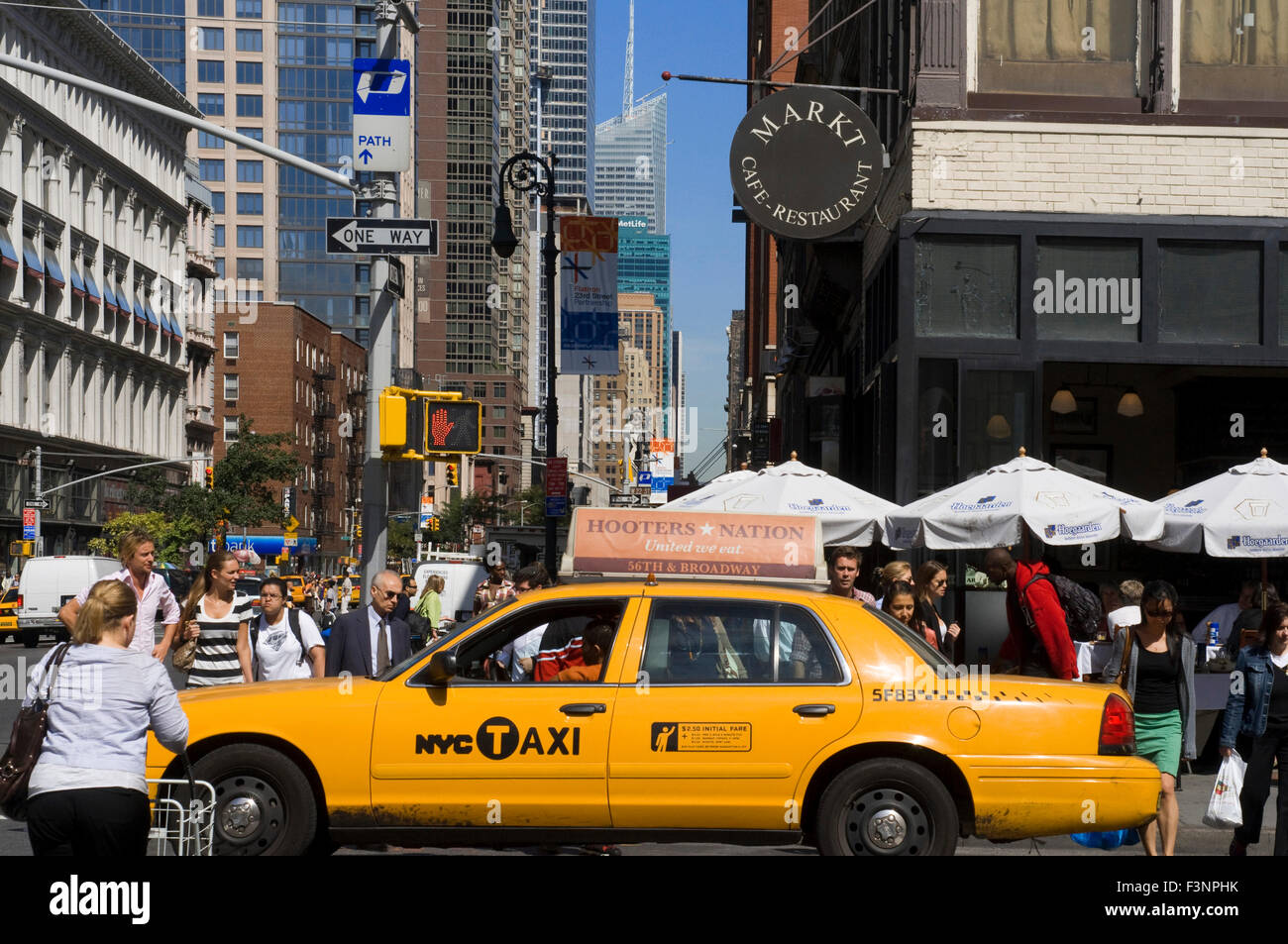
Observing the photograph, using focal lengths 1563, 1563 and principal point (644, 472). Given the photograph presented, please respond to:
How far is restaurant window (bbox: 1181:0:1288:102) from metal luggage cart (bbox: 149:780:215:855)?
1473 cm

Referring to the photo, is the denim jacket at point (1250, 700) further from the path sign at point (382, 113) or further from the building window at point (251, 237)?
the building window at point (251, 237)

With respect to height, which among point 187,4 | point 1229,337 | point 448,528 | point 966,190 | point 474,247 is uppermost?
point 187,4

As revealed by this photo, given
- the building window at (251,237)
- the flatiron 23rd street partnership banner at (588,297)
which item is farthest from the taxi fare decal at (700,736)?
the building window at (251,237)

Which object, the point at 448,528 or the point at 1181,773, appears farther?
the point at 448,528

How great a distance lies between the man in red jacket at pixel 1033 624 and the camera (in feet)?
40.7

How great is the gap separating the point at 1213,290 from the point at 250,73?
130m

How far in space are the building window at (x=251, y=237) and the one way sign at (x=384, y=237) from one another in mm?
129889

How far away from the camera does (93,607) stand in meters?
6.57

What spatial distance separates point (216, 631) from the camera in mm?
11719

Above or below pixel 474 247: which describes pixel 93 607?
below

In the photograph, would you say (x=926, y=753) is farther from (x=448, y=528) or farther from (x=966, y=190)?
(x=448, y=528)
